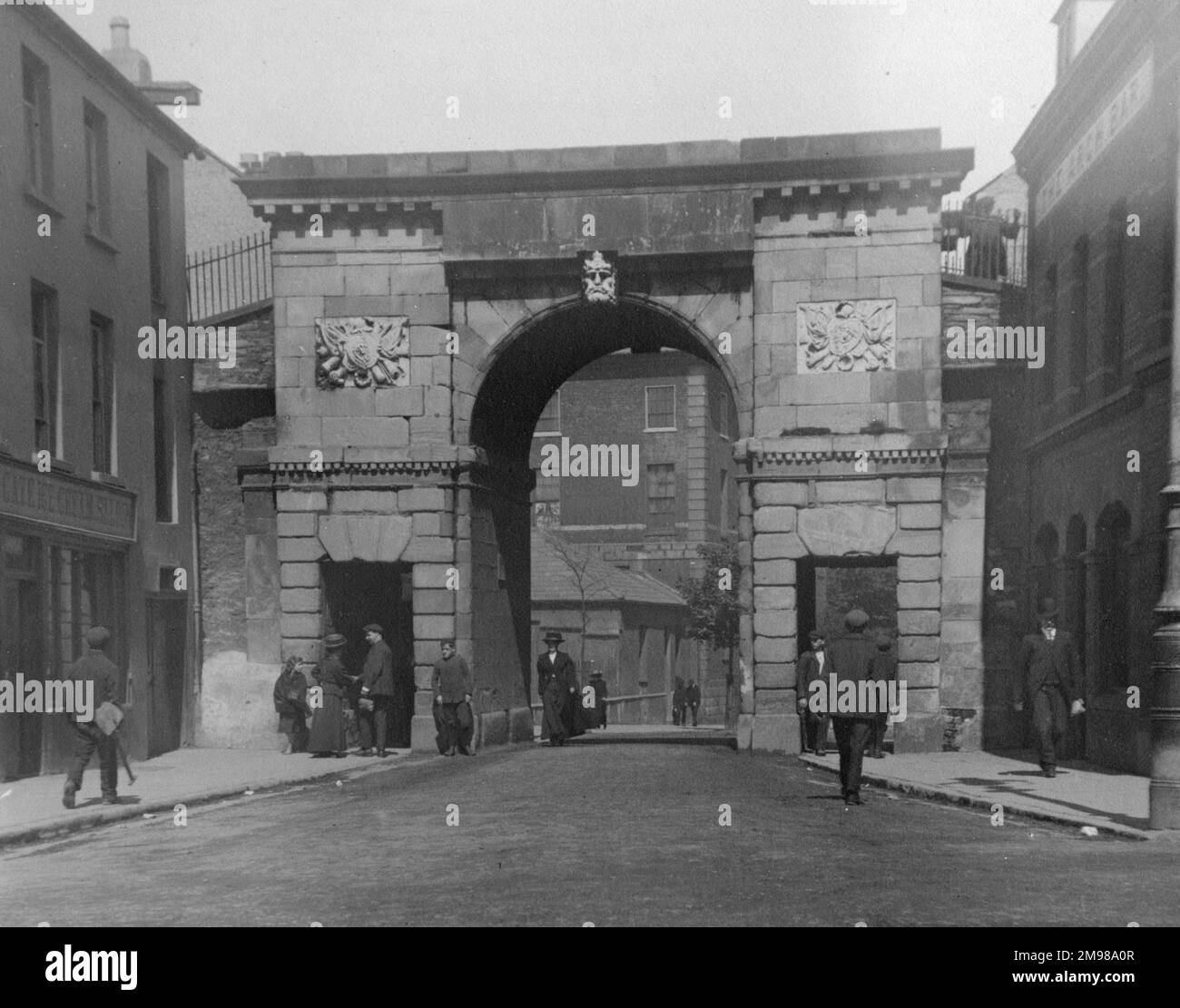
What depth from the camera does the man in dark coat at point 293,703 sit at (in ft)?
79.8

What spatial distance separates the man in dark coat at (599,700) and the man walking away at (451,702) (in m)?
19.9

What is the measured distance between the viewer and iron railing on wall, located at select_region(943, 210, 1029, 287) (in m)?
27.9

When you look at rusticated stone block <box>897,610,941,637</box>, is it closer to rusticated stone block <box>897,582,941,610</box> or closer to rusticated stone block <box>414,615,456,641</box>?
rusticated stone block <box>897,582,941,610</box>

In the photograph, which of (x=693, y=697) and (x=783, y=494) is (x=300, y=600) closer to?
(x=783, y=494)

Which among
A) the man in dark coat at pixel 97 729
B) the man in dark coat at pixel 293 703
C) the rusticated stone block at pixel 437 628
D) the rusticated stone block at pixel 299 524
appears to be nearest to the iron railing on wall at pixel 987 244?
the rusticated stone block at pixel 437 628

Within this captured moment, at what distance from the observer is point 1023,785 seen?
692 inches

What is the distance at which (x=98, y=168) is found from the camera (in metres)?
22.2

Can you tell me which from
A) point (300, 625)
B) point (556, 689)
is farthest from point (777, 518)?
point (300, 625)

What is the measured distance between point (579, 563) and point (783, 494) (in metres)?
29.7

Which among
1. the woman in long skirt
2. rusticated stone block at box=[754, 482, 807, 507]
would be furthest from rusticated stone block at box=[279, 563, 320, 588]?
rusticated stone block at box=[754, 482, 807, 507]

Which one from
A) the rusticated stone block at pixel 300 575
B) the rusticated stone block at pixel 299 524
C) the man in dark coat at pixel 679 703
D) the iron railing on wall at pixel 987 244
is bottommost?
the man in dark coat at pixel 679 703

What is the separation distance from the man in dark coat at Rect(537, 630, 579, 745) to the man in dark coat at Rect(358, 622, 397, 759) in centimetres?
389

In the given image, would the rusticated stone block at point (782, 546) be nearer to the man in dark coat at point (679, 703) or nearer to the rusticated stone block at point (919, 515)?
the rusticated stone block at point (919, 515)
